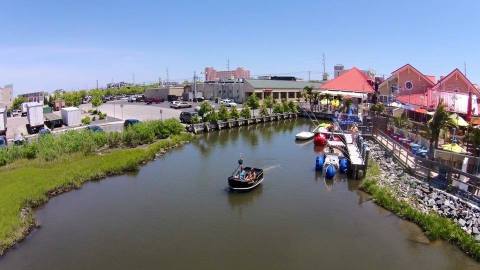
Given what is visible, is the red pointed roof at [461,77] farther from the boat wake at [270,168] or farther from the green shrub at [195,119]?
the green shrub at [195,119]

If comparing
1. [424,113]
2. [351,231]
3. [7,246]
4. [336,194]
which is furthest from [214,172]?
[424,113]

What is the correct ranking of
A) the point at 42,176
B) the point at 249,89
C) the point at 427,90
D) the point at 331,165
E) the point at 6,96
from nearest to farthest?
the point at 42,176 → the point at 331,165 → the point at 427,90 → the point at 249,89 → the point at 6,96

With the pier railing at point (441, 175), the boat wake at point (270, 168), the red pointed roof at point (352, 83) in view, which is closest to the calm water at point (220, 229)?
the boat wake at point (270, 168)

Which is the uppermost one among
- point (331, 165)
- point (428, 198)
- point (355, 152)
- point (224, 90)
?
point (224, 90)

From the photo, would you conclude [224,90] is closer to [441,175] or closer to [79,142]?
[79,142]

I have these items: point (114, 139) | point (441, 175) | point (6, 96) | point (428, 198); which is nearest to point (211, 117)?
point (114, 139)

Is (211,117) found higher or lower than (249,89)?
lower

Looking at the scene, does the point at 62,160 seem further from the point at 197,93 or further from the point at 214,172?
the point at 197,93
